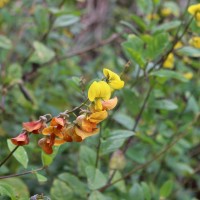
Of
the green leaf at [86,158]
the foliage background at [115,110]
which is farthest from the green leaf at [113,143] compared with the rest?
the green leaf at [86,158]

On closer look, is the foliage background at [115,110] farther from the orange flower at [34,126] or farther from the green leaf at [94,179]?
the orange flower at [34,126]

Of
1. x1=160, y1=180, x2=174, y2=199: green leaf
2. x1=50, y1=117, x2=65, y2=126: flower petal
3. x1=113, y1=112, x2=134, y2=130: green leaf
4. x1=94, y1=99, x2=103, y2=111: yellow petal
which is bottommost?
x1=160, y1=180, x2=174, y2=199: green leaf

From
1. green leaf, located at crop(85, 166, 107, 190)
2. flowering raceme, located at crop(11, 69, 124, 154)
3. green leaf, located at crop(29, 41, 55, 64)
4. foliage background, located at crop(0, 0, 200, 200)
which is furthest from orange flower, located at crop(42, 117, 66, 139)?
green leaf, located at crop(29, 41, 55, 64)

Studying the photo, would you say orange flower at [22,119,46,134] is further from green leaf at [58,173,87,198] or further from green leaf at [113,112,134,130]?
green leaf at [113,112,134,130]

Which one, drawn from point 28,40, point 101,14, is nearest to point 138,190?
point 28,40

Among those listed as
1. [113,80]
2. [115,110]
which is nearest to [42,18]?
[115,110]

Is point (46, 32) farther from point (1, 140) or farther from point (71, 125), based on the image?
point (71, 125)
